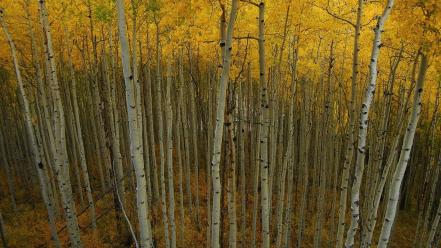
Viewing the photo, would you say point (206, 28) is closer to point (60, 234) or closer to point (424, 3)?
point (424, 3)

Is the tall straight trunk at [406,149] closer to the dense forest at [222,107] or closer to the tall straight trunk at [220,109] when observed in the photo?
the dense forest at [222,107]

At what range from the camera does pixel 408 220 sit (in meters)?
15.1

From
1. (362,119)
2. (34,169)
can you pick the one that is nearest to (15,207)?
(34,169)

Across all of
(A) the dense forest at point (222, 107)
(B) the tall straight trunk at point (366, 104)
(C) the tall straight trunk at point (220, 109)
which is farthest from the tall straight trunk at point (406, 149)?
(C) the tall straight trunk at point (220, 109)

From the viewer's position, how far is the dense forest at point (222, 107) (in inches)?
162

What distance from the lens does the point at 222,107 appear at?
3578 millimetres

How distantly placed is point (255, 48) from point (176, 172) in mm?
8417

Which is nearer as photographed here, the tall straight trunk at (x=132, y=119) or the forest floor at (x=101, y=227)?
the tall straight trunk at (x=132, y=119)

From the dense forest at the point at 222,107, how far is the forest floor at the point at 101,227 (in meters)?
0.06

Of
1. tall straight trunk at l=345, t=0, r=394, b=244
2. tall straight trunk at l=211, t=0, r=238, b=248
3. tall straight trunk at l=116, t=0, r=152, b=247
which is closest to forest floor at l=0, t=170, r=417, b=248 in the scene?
tall straight trunk at l=211, t=0, r=238, b=248

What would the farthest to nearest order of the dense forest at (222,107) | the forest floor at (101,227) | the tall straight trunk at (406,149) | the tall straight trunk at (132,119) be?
the forest floor at (101,227) → the dense forest at (222,107) → the tall straight trunk at (406,149) → the tall straight trunk at (132,119)

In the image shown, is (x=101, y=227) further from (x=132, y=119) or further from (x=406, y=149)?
(x=406, y=149)

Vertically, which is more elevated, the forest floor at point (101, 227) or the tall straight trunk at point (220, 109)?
the tall straight trunk at point (220, 109)

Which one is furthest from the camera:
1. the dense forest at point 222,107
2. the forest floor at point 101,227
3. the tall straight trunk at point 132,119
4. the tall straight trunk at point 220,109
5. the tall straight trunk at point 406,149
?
the forest floor at point 101,227
